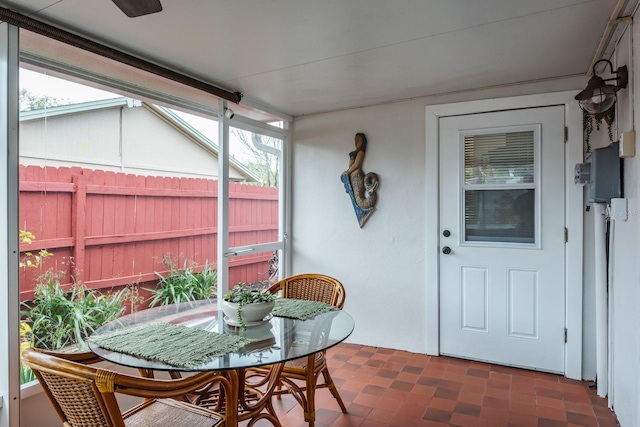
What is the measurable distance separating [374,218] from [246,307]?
198 centimetres

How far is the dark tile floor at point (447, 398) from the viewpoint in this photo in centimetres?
232

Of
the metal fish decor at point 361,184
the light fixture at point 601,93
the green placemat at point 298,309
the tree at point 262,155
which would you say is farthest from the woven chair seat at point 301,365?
the light fixture at point 601,93

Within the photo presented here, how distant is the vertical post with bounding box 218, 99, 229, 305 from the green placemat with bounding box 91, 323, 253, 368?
52.2 inches

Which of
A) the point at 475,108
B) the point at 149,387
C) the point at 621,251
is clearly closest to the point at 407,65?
the point at 475,108

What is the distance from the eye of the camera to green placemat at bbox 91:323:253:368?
148 cm

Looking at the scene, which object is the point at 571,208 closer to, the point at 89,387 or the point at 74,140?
the point at 89,387

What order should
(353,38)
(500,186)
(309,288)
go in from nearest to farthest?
(353,38) < (309,288) < (500,186)

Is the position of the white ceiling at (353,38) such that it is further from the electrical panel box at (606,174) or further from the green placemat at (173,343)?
the green placemat at (173,343)

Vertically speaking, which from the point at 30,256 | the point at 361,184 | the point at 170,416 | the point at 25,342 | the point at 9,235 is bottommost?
the point at 170,416

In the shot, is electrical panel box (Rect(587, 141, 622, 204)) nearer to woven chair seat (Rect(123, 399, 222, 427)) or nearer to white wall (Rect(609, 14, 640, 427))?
white wall (Rect(609, 14, 640, 427))

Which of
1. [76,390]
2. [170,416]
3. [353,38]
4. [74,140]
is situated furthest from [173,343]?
[353,38]

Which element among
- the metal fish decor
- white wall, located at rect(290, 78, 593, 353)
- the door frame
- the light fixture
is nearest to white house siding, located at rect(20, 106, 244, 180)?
white wall, located at rect(290, 78, 593, 353)

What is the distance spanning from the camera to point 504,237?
3.13 m

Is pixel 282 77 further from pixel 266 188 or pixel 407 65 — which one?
pixel 266 188
